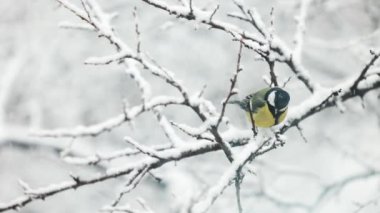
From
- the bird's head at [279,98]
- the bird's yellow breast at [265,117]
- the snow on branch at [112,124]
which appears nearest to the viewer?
the snow on branch at [112,124]

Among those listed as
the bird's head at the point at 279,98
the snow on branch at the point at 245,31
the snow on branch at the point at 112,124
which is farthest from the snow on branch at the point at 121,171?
the snow on branch at the point at 245,31

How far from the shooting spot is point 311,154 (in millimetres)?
13422

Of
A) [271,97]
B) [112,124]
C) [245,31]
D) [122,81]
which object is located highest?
[122,81]

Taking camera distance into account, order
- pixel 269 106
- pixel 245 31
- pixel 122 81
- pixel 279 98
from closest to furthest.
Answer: pixel 245 31 < pixel 279 98 < pixel 269 106 < pixel 122 81

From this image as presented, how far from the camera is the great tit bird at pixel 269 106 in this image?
3.49 m

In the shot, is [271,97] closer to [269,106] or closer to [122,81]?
[269,106]

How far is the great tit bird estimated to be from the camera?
349cm

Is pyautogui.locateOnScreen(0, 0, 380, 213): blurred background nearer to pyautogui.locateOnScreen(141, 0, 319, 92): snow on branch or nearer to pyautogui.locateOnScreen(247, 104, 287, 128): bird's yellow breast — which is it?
pyautogui.locateOnScreen(247, 104, 287, 128): bird's yellow breast

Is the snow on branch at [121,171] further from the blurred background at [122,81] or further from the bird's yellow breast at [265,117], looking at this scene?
the blurred background at [122,81]

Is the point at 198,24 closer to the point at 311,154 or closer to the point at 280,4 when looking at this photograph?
the point at 280,4

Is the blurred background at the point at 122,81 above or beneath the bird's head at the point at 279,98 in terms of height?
above

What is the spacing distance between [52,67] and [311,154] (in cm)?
700

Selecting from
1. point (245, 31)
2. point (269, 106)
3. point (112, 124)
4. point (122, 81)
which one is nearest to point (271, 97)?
point (269, 106)

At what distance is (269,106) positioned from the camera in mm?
3633
